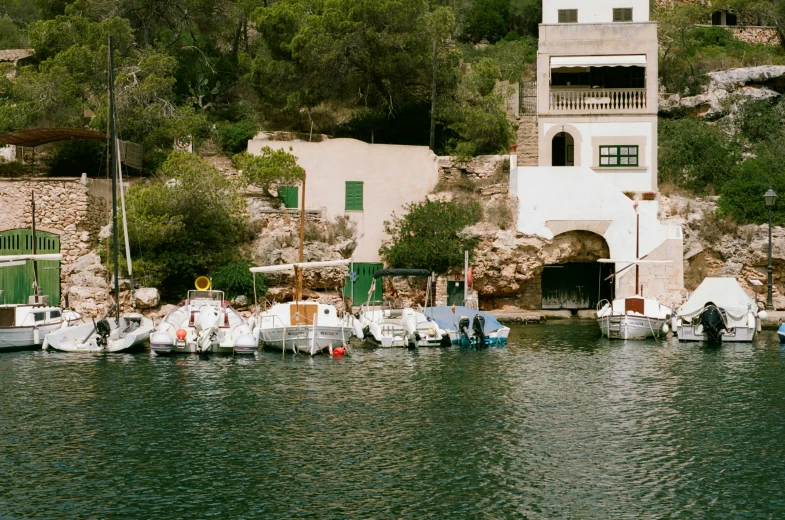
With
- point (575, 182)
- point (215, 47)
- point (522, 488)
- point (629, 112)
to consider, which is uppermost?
point (215, 47)

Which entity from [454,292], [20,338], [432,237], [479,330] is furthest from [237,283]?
[479,330]

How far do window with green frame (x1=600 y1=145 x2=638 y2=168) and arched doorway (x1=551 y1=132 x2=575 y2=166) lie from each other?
2.19m

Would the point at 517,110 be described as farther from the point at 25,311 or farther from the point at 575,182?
the point at 25,311

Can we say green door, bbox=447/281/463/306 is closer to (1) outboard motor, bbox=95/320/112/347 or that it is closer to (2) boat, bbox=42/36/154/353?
(2) boat, bbox=42/36/154/353

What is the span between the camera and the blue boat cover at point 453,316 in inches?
1409

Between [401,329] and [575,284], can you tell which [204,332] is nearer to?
[401,329]

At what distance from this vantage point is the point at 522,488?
1742cm

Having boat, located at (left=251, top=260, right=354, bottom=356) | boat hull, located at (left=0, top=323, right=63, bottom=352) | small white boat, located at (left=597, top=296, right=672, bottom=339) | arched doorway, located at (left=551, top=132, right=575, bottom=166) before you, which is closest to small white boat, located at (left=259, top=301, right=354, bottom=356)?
boat, located at (left=251, top=260, right=354, bottom=356)

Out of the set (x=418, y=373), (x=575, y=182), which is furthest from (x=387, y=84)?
(x=418, y=373)

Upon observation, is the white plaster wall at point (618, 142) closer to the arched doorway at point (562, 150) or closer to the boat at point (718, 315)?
the arched doorway at point (562, 150)

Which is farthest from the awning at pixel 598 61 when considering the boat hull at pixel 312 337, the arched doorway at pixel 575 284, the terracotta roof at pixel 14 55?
the terracotta roof at pixel 14 55

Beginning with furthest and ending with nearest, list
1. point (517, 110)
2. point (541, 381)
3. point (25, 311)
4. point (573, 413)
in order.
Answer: point (517, 110) → point (25, 311) → point (541, 381) → point (573, 413)

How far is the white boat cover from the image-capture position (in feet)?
118

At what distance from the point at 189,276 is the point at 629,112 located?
20142 mm
